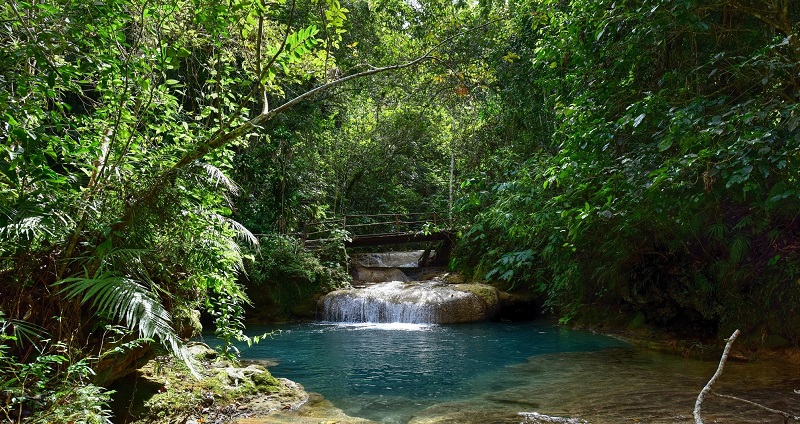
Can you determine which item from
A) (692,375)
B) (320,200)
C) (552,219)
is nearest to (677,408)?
(692,375)

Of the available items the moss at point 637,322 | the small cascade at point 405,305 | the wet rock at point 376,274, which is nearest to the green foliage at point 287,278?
the small cascade at point 405,305

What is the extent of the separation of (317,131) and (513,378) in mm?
9823

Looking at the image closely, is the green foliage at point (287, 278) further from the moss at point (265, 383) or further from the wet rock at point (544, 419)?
the wet rock at point (544, 419)

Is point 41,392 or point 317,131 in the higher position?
point 317,131

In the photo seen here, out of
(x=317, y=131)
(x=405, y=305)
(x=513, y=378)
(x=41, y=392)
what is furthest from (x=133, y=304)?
(x=317, y=131)

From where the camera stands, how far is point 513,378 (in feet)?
23.3

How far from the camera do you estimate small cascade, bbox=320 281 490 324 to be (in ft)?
44.7

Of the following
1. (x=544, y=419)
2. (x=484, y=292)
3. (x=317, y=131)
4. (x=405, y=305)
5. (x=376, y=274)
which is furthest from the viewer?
(x=376, y=274)

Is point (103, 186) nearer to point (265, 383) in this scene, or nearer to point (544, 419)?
point (265, 383)

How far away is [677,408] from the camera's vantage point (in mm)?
5074

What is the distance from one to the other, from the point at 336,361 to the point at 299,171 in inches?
339

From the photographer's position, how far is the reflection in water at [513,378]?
5184 mm

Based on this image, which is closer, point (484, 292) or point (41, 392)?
point (41, 392)

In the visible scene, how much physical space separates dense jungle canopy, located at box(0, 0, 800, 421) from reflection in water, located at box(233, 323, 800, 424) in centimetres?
162
